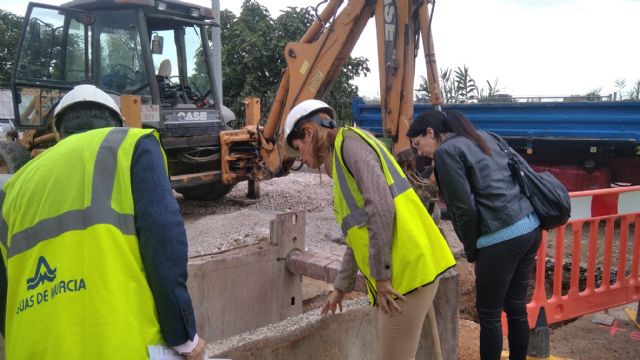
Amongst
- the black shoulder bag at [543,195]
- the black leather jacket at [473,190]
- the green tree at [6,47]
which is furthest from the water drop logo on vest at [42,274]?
the green tree at [6,47]

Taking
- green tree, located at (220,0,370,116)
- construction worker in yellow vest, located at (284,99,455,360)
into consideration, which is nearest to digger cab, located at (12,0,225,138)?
construction worker in yellow vest, located at (284,99,455,360)

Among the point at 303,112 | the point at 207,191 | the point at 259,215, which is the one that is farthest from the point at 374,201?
the point at 207,191

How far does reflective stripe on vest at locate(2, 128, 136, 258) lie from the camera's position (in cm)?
150

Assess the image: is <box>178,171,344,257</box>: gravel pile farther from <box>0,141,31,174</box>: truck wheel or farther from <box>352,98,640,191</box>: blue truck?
<box>352,98,640,191</box>: blue truck

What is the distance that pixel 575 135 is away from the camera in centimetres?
845

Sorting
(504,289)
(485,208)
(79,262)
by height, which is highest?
(79,262)

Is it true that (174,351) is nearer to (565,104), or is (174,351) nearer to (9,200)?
(9,200)

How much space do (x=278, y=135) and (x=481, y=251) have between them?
214 inches

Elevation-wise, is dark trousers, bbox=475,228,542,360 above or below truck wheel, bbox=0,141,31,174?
below

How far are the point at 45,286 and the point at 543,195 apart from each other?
2.35m

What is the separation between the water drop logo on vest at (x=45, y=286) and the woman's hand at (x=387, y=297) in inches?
45.3

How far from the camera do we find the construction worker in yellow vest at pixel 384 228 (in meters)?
2.20

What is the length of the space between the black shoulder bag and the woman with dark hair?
0.11 feet

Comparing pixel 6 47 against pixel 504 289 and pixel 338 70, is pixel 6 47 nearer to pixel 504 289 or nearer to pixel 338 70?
pixel 338 70
